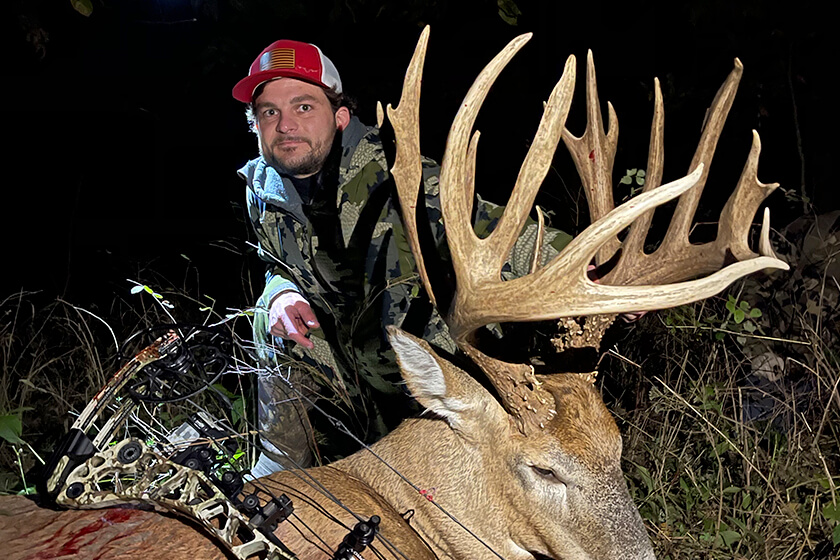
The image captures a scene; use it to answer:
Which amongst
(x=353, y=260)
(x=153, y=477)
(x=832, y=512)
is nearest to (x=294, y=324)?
(x=353, y=260)

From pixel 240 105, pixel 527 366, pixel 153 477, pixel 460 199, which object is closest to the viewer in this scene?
pixel 153 477

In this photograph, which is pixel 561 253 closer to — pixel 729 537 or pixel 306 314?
pixel 729 537

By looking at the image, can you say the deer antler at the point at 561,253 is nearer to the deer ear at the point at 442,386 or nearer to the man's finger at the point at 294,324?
the deer ear at the point at 442,386

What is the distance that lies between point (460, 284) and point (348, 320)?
1.89m

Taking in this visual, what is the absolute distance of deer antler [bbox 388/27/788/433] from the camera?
218 cm

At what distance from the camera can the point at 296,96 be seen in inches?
158

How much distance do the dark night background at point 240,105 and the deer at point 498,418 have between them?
224 cm

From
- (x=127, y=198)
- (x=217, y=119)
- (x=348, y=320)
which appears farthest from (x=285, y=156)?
(x=127, y=198)

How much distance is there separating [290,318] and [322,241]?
41cm

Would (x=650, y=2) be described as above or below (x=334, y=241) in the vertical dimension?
above

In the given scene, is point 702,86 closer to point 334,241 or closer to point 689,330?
point 689,330

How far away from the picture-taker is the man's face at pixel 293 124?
3990 millimetres

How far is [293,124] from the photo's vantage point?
3.98 m

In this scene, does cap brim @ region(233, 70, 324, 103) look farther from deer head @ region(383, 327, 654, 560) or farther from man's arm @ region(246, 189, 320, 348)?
deer head @ region(383, 327, 654, 560)
